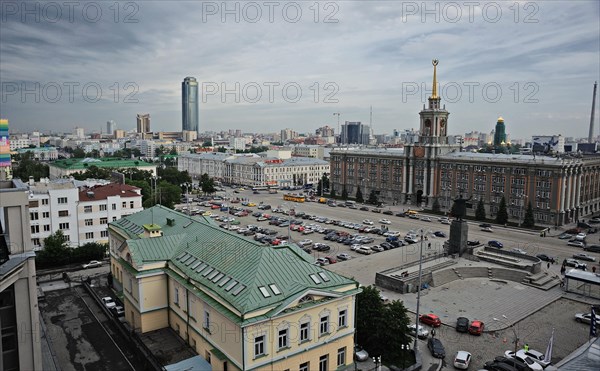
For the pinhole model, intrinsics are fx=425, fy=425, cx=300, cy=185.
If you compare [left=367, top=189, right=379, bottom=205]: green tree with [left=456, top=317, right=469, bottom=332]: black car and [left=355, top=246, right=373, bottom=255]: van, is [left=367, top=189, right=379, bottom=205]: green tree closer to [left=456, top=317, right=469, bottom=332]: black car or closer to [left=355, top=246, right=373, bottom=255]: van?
[left=355, top=246, right=373, bottom=255]: van

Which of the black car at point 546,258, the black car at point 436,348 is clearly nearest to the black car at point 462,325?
the black car at point 436,348

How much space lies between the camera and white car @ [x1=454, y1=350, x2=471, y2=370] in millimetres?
18188

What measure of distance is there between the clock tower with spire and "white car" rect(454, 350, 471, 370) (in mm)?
40399

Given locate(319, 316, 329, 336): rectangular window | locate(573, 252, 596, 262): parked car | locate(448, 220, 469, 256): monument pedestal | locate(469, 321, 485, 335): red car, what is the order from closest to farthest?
locate(319, 316, 329, 336): rectangular window → locate(469, 321, 485, 335): red car → locate(448, 220, 469, 256): monument pedestal → locate(573, 252, 596, 262): parked car

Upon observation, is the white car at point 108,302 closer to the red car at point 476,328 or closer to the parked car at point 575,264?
the red car at point 476,328

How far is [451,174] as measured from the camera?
55.7 meters

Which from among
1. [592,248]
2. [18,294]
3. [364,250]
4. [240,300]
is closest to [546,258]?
[592,248]

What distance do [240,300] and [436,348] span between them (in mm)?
10150

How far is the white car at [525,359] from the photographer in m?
17.8

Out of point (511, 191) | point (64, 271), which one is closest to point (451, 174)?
point (511, 191)

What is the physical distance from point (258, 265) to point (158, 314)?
6849 mm

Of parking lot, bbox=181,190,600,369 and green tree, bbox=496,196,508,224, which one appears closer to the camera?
parking lot, bbox=181,190,600,369

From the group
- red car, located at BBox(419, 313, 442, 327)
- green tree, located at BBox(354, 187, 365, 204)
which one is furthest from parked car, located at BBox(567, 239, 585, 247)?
green tree, located at BBox(354, 187, 365, 204)

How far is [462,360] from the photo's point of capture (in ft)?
59.9
